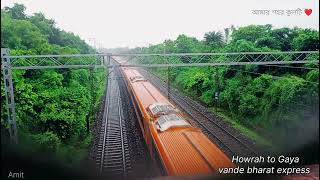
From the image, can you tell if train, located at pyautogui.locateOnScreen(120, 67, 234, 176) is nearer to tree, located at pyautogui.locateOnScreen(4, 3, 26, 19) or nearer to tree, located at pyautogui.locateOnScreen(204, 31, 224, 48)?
tree, located at pyautogui.locateOnScreen(4, 3, 26, 19)

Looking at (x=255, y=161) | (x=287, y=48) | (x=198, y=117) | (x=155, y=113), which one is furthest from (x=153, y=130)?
(x=287, y=48)

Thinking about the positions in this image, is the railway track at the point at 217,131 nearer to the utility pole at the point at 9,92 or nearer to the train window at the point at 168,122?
the train window at the point at 168,122

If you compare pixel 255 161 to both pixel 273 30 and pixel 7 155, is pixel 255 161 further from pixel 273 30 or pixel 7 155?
pixel 273 30

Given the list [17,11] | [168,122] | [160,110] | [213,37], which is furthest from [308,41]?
[17,11]

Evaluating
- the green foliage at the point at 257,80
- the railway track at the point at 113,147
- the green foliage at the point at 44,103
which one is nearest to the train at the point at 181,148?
the railway track at the point at 113,147

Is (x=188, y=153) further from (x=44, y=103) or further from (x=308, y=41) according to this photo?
(x=308, y=41)

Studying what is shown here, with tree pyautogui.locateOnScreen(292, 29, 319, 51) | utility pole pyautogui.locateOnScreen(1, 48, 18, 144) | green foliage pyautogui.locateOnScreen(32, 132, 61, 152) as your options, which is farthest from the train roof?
tree pyautogui.locateOnScreen(292, 29, 319, 51)

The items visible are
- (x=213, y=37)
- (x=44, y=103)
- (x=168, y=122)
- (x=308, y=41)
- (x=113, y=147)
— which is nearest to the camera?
(x=168, y=122)
